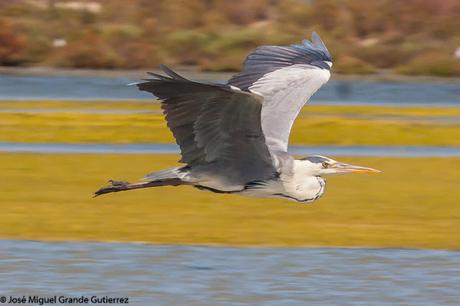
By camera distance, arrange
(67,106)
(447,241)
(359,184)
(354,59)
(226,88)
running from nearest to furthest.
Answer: (226,88) → (447,241) → (359,184) → (67,106) → (354,59)

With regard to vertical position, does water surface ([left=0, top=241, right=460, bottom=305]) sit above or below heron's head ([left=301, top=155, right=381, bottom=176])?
below

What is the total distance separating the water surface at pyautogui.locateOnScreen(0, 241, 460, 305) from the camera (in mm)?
12383

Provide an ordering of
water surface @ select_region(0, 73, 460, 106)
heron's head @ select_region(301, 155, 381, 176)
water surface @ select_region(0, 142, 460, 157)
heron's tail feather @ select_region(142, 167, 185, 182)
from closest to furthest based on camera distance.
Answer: heron's tail feather @ select_region(142, 167, 185, 182)
heron's head @ select_region(301, 155, 381, 176)
water surface @ select_region(0, 142, 460, 157)
water surface @ select_region(0, 73, 460, 106)

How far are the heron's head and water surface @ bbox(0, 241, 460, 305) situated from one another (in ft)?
3.44

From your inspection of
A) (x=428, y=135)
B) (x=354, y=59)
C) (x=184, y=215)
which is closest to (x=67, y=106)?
(x=428, y=135)

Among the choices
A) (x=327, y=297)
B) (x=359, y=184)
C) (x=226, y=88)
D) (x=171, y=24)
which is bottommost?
(x=327, y=297)

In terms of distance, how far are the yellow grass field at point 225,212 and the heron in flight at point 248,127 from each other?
8.41ft

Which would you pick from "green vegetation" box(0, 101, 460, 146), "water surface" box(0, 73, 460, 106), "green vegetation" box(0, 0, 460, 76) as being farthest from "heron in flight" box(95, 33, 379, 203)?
"green vegetation" box(0, 0, 460, 76)

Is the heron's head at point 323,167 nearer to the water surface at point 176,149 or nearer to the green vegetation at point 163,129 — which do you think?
the water surface at point 176,149

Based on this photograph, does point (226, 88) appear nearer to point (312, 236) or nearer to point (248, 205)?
point (312, 236)

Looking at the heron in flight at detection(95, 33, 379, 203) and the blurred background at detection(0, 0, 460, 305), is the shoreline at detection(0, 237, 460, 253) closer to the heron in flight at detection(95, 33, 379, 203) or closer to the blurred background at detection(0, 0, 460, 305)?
the blurred background at detection(0, 0, 460, 305)

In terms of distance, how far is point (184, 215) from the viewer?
17.0 metres

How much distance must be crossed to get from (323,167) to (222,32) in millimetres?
51799

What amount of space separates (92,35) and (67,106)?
69.1 ft
